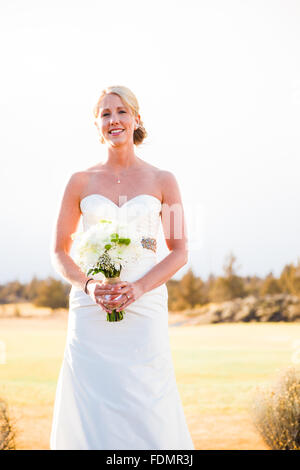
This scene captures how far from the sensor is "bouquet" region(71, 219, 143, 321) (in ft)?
8.49

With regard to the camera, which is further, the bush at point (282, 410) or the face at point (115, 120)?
the bush at point (282, 410)

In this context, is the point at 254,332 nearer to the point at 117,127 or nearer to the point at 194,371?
the point at 194,371

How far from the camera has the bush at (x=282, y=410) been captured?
16.0 ft

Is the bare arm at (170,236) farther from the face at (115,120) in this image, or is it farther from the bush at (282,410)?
the bush at (282,410)

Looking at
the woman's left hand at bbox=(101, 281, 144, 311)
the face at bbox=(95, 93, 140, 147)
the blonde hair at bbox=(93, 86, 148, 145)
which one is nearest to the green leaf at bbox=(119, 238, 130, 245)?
the woman's left hand at bbox=(101, 281, 144, 311)

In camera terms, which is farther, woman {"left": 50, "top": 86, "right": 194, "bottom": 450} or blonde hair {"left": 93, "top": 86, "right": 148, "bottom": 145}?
blonde hair {"left": 93, "top": 86, "right": 148, "bottom": 145}

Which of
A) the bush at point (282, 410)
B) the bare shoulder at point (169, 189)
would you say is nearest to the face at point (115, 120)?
the bare shoulder at point (169, 189)

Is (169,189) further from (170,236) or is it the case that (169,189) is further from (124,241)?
(124,241)

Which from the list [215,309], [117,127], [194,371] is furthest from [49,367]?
[117,127]

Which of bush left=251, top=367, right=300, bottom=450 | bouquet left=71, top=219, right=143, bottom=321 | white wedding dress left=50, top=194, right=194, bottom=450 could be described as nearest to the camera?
bouquet left=71, top=219, right=143, bottom=321

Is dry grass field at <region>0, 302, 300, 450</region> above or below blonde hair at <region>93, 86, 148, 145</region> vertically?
below

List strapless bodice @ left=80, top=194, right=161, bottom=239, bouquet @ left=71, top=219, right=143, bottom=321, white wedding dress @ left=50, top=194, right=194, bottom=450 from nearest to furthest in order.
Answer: bouquet @ left=71, top=219, right=143, bottom=321
white wedding dress @ left=50, top=194, right=194, bottom=450
strapless bodice @ left=80, top=194, right=161, bottom=239

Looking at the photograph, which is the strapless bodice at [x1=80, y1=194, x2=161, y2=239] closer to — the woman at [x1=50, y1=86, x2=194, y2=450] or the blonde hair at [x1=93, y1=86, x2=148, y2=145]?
the woman at [x1=50, y1=86, x2=194, y2=450]
